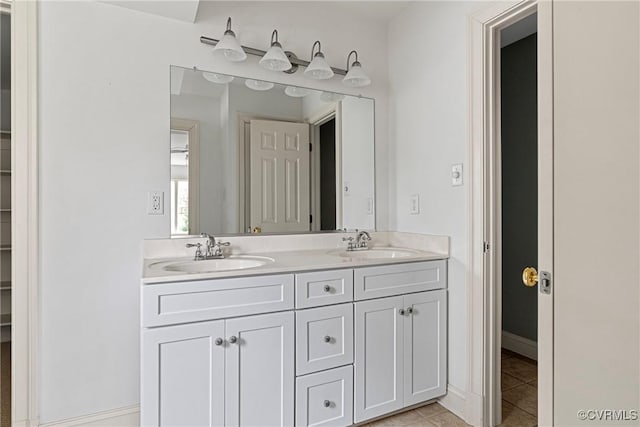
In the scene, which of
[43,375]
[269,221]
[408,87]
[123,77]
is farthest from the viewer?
[408,87]

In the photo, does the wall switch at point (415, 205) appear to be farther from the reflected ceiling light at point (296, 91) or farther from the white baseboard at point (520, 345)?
the white baseboard at point (520, 345)

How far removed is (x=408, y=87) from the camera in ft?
7.57

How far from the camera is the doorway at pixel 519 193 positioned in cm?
266

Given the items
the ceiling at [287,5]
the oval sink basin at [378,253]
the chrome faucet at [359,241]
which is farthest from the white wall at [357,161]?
the ceiling at [287,5]

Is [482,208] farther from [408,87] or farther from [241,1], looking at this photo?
[241,1]

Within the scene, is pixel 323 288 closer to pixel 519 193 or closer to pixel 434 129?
pixel 434 129

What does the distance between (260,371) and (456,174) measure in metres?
1.39

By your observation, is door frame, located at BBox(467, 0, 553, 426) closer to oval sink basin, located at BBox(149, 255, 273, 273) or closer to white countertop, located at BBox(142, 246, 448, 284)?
white countertop, located at BBox(142, 246, 448, 284)

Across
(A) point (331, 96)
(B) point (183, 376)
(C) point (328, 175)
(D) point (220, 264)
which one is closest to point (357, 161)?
(C) point (328, 175)

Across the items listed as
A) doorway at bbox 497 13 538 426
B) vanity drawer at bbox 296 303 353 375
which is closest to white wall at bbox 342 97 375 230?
vanity drawer at bbox 296 303 353 375

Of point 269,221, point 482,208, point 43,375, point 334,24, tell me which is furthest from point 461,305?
point 43,375

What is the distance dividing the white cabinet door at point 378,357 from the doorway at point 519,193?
1.16 metres

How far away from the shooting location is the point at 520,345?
275 centimetres

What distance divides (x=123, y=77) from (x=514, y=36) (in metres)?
2.69
